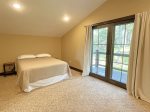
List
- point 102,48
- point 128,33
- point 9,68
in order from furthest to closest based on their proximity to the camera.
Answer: point 9,68 < point 102,48 < point 128,33

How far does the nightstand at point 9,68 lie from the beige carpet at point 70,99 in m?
0.95

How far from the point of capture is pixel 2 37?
12.6 ft

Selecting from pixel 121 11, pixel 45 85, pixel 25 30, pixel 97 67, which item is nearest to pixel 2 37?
pixel 25 30

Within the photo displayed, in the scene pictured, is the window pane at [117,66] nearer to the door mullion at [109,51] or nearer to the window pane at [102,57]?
the door mullion at [109,51]

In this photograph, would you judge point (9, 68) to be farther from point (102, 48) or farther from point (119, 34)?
point (119, 34)

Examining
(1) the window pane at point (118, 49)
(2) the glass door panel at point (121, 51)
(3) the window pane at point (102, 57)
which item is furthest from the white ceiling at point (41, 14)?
(3) the window pane at point (102, 57)

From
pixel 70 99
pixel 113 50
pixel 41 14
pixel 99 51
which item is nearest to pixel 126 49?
pixel 113 50

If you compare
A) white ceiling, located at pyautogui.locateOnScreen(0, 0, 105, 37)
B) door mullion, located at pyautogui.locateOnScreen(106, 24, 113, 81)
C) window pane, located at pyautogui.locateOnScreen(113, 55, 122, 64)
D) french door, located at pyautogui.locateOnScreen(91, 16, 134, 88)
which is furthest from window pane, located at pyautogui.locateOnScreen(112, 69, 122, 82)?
white ceiling, located at pyautogui.locateOnScreen(0, 0, 105, 37)

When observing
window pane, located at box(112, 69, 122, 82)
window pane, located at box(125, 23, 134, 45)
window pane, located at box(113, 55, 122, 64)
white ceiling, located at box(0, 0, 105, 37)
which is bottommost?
window pane, located at box(112, 69, 122, 82)

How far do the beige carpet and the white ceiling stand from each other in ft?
6.51

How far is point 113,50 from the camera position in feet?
10.2

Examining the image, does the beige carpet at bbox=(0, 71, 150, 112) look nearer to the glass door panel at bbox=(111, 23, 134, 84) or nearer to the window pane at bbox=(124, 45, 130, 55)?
the glass door panel at bbox=(111, 23, 134, 84)

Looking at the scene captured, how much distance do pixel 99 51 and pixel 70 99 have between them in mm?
1955

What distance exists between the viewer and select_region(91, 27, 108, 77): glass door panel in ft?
11.1
